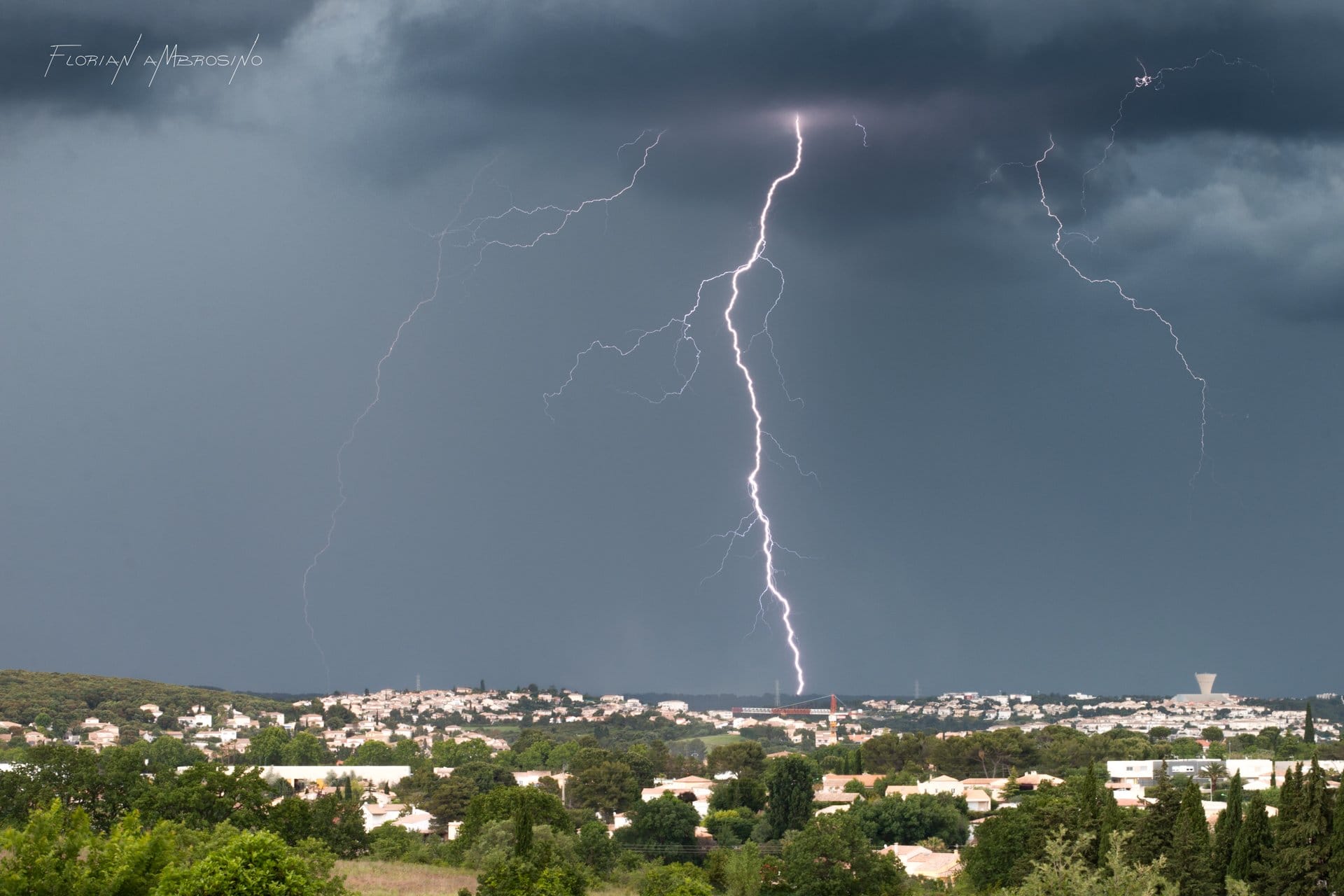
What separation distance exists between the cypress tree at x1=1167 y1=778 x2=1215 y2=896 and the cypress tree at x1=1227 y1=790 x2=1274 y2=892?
550 mm

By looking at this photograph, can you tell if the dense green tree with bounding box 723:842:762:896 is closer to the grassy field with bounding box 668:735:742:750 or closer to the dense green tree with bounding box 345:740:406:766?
the dense green tree with bounding box 345:740:406:766

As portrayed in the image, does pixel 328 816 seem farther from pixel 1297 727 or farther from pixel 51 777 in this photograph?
pixel 1297 727

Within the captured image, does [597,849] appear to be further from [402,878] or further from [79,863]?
[79,863]

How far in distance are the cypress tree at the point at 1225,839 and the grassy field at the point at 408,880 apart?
14.9 metres

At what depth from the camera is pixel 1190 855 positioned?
1112 inches

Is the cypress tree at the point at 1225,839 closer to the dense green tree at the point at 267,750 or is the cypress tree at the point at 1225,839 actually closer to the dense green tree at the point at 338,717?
the dense green tree at the point at 267,750

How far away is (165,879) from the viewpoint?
1925 cm

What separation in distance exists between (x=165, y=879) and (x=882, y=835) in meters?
36.4

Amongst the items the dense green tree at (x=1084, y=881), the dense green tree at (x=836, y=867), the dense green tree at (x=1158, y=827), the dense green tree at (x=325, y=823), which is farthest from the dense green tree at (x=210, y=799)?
the dense green tree at (x=1084, y=881)

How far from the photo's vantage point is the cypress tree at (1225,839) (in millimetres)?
29297

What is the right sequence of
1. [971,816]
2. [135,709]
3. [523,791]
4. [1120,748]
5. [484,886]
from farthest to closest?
[135,709] → [1120,748] → [971,816] → [523,791] → [484,886]

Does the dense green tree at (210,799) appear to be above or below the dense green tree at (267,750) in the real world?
above

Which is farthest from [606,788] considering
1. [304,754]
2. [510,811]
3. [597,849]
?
[304,754]

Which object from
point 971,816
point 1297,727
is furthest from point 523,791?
point 1297,727
